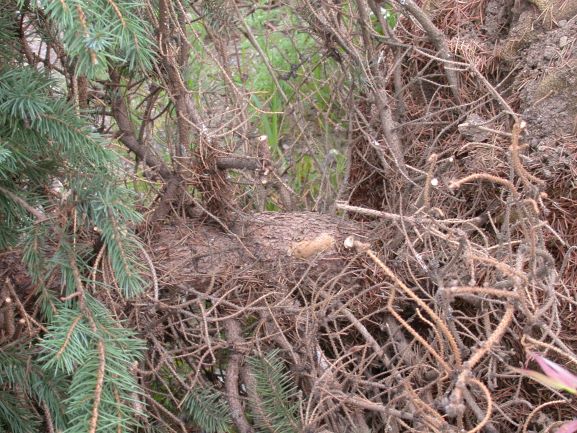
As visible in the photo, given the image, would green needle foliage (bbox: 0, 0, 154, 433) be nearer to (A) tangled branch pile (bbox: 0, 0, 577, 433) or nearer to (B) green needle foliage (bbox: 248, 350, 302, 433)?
(A) tangled branch pile (bbox: 0, 0, 577, 433)

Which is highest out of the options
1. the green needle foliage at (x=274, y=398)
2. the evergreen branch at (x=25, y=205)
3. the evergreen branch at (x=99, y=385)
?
the evergreen branch at (x=25, y=205)

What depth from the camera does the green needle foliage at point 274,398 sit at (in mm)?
1913

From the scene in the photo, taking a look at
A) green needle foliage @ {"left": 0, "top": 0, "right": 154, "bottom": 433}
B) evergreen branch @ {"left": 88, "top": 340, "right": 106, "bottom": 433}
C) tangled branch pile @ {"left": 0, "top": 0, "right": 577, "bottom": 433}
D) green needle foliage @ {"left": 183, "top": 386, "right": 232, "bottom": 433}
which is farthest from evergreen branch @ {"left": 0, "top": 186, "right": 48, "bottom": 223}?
green needle foliage @ {"left": 183, "top": 386, "right": 232, "bottom": 433}

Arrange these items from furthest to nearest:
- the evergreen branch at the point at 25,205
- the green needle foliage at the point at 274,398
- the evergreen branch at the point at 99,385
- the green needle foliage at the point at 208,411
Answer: the green needle foliage at the point at 208,411, the green needle foliage at the point at 274,398, the evergreen branch at the point at 25,205, the evergreen branch at the point at 99,385

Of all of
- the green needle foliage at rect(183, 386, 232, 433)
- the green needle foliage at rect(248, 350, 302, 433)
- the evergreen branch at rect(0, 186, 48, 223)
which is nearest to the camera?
the evergreen branch at rect(0, 186, 48, 223)

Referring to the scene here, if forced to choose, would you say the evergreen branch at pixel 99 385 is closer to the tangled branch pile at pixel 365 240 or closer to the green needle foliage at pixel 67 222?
the green needle foliage at pixel 67 222

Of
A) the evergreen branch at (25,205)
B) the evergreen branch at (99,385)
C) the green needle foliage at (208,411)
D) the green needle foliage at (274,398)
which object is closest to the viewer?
the evergreen branch at (99,385)

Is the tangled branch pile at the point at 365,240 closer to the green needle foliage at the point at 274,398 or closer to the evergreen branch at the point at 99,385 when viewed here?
the green needle foliage at the point at 274,398

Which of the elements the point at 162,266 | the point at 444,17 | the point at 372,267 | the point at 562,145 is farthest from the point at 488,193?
the point at 162,266

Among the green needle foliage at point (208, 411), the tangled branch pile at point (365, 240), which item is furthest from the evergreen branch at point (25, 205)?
the green needle foliage at point (208, 411)

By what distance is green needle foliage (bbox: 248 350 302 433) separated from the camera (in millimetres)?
1913

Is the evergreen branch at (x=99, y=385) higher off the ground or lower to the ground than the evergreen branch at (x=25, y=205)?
lower

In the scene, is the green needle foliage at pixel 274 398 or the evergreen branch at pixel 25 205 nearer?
the evergreen branch at pixel 25 205

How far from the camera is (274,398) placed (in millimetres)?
1931
